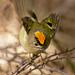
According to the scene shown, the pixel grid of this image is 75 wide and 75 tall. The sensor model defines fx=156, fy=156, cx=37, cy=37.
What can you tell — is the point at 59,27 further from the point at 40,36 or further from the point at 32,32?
the point at 40,36

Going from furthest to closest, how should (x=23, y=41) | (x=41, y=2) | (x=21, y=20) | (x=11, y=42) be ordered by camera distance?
1. (x=41, y=2)
2. (x=11, y=42)
3. (x=23, y=41)
4. (x=21, y=20)

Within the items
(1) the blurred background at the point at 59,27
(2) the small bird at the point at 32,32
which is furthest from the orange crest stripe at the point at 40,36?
(1) the blurred background at the point at 59,27

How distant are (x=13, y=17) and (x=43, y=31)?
2557 mm

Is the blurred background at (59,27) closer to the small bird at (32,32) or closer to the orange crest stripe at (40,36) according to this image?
the small bird at (32,32)

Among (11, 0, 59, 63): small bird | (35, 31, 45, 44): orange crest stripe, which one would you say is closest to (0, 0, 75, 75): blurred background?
(11, 0, 59, 63): small bird

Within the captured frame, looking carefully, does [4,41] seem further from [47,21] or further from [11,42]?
[47,21]

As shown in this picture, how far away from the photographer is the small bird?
1.71 m

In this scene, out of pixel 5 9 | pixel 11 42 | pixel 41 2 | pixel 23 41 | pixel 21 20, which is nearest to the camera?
pixel 21 20

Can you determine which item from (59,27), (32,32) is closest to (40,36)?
(32,32)

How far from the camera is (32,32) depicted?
1.83 m

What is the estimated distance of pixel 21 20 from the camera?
174 cm

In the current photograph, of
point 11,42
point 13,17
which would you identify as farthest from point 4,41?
point 13,17

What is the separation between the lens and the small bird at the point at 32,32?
1.71 meters

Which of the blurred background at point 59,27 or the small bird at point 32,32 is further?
the blurred background at point 59,27
